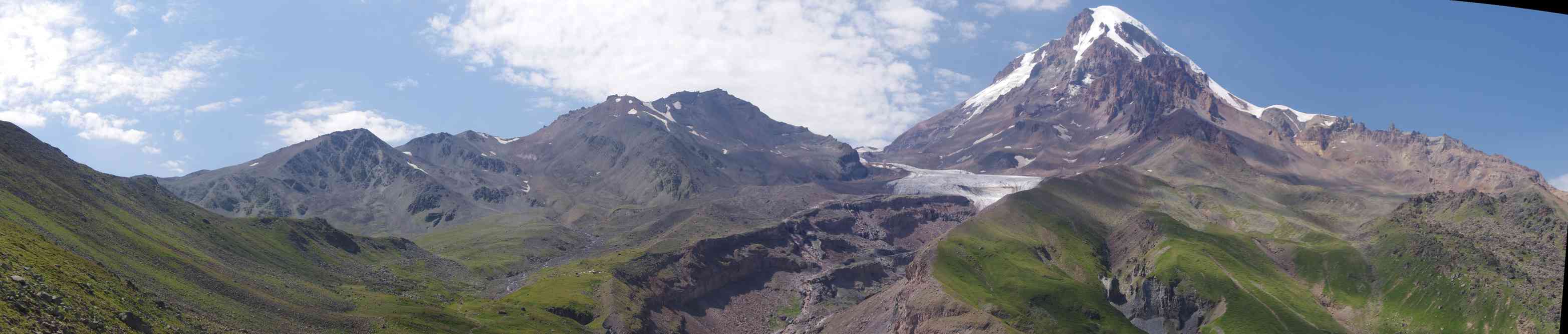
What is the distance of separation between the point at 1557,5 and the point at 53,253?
174 metres

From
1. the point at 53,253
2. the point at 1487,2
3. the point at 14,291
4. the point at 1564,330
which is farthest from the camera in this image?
the point at 53,253

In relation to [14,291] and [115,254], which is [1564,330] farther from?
[115,254]

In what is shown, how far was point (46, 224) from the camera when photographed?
180 meters

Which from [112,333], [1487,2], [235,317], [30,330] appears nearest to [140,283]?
[235,317]

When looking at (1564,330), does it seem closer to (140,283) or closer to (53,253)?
(53,253)

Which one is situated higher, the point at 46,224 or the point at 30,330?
the point at 46,224

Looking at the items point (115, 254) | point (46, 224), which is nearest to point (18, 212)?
point (46, 224)

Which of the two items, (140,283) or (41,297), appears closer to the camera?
(41,297)

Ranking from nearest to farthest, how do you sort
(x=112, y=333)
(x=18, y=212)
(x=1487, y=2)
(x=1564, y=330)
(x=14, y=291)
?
(x=1564, y=330) → (x=1487, y=2) → (x=14, y=291) → (x=112, y=333) → (x=18, y=212)

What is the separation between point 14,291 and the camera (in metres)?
107

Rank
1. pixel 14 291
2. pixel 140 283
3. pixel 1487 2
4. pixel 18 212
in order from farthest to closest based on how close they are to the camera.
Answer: pixel 18 212 → pixel 140 283 → pixel 14 291 → pixel 1487 2

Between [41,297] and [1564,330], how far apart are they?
5499 inches

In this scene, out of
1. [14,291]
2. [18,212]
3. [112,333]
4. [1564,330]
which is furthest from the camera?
[18,212]

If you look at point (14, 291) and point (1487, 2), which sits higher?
point (1487, 2)
